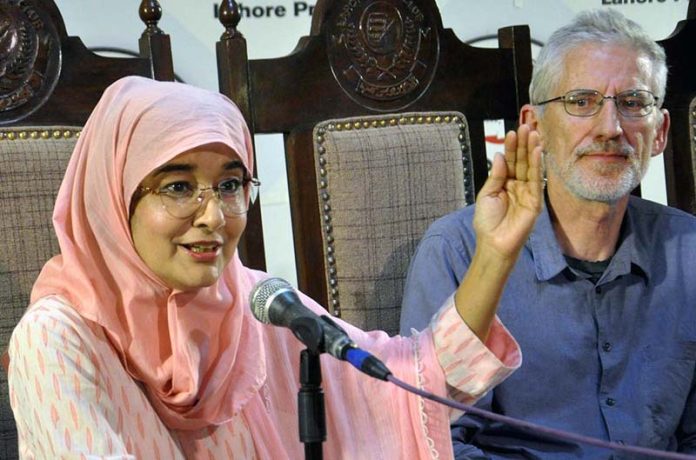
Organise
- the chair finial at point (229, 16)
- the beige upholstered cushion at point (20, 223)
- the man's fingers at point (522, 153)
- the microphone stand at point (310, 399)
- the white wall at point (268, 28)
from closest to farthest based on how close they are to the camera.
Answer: the microphone stand at point (310, 399), the man's fingers at point (522, 153), the beige upholstered cushion at point (20, 223), the chair finial at point (229, 16), the white wall at point (268, 28)

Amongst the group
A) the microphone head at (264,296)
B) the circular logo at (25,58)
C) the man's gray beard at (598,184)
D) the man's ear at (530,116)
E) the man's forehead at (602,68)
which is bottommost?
the microphone head at (264,296)

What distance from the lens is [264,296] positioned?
5.14ft

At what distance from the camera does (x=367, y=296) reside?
246cm

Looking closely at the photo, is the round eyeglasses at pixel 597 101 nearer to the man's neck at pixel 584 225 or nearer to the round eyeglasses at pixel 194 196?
the man's neck at pixel 584 225

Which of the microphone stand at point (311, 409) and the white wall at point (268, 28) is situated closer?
the microphone stand at point (311, 409)

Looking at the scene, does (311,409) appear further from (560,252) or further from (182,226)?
(560,252)

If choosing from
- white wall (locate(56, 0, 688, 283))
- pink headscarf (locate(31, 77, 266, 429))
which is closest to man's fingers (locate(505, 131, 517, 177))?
pink headscarf (locate(31, 77, 266, 429))

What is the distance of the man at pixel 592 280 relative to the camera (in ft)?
7.61

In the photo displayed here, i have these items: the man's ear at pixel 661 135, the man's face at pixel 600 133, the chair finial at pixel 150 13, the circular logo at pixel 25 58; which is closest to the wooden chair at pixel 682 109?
the man's ear at pixel 661 135

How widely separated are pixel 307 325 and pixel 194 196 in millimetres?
436

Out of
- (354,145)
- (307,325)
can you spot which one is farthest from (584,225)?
(307,325)

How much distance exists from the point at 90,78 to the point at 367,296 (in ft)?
2.32

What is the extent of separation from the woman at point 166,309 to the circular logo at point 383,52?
61cm

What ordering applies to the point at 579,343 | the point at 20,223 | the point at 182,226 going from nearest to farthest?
1. the point at 182,226
2. the point at 20,223
3. the point at 579,343
